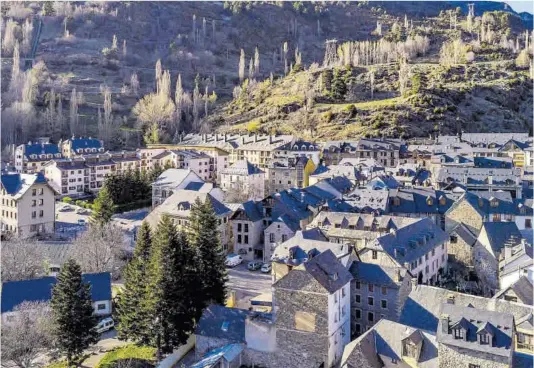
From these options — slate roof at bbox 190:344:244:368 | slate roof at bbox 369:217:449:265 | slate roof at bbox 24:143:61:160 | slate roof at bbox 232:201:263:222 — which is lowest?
slate roof at bbox 190:344:244:368

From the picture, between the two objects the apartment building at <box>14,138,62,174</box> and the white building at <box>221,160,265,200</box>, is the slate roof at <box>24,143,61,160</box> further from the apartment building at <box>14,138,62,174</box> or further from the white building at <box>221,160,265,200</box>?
the white building at <box>221,160,265,200</box>

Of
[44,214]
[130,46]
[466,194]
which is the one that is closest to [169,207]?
[44,214]

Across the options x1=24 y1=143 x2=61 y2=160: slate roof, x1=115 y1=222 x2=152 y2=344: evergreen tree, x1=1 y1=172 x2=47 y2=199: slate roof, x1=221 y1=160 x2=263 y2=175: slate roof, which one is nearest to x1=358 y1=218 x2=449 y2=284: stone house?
x1=115 y1=222 x2=152 y2=344: evergreen tree

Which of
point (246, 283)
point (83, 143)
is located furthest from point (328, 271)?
point (83, 143)

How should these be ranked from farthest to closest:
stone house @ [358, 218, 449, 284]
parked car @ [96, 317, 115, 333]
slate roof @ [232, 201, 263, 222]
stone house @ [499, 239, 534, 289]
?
slate roof @ [232, 201, 263, 222] → stone house @ [358, 218, 449, 284] → parked car @ [96, 317, 115, 333] → stone house @ [499, 239, 534, 289]

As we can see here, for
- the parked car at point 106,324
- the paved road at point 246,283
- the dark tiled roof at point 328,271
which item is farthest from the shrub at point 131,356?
the dark tiled roof at point 328,271

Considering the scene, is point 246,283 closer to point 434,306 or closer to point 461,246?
point 434,306

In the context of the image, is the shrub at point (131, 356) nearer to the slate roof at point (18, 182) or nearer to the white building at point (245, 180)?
the slate roof at point (18, 182)
